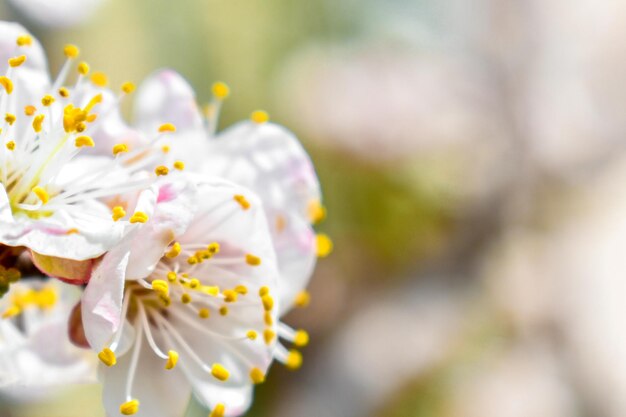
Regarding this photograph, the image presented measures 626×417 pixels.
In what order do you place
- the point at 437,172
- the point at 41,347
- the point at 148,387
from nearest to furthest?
the point at 148,387 → the point at 41,347 → the point at 437,172

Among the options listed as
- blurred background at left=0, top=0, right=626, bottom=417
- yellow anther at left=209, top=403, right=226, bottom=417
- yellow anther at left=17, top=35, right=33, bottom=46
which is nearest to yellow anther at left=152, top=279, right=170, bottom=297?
yellow anther at left=209, top=403, right=226, bottom=417

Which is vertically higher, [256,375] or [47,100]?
[47,100]

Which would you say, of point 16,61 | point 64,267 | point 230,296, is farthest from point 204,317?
point 16,61

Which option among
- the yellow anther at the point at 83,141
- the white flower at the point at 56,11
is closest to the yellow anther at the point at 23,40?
the yellow anther at the point at 83,141

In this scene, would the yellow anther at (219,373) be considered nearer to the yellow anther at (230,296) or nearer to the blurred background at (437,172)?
the yellow anther at (230,296)

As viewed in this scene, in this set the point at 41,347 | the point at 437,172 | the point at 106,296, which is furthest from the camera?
the point at 437,172

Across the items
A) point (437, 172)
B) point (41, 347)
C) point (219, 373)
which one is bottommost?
point (437, 172)

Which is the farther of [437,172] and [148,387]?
[437,172]

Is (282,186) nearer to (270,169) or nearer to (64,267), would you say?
(270,169)
